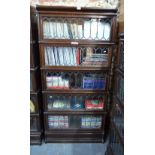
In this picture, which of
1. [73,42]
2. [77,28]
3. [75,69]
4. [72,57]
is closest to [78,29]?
[77,28]

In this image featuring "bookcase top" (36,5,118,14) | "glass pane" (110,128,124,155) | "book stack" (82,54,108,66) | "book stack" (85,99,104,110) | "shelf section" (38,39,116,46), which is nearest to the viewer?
"glass pane" (110,128,124,155)

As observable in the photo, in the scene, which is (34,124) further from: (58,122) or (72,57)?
(72,57)

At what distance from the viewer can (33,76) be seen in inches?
75.6

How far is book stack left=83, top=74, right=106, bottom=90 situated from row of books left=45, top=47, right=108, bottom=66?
17 centimetres

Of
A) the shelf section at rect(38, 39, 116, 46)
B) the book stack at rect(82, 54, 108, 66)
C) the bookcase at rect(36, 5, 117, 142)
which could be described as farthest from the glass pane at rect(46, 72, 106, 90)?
the shelf section at rect(38, 39, 116, 46)

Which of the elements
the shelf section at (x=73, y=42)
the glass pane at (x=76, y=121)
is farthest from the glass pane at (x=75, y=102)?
the shelf section at (x=73, y=42)

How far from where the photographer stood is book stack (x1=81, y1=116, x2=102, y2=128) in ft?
7.19

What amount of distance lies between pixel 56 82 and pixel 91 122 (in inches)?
27.3

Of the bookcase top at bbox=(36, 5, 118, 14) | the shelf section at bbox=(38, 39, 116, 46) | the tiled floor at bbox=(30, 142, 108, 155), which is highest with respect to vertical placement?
the bookcase top at bbox=(36, 5, 118, 14)

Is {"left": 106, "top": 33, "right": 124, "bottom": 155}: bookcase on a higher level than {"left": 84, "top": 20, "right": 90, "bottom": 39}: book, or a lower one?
lower

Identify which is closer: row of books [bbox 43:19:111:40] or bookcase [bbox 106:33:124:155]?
bookcase [bbox 106:33:124:155]

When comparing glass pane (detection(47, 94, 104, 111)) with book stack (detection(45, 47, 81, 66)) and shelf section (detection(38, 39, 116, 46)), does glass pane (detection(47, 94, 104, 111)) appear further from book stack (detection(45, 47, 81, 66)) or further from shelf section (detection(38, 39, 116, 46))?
shelf section (detection(38, 39, 116, 46))
